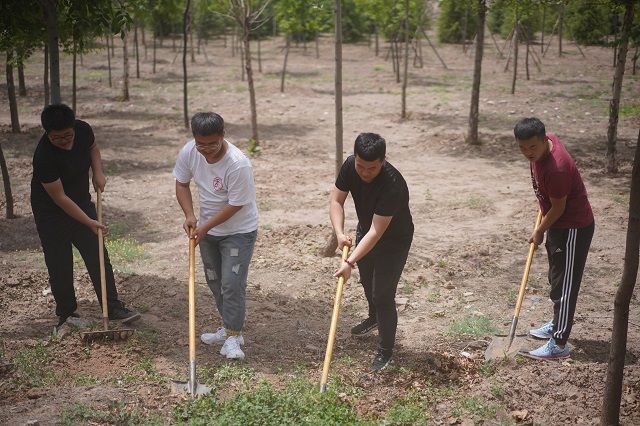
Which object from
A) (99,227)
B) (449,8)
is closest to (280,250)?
(99,227)

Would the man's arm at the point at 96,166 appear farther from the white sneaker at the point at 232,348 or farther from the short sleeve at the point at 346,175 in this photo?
the short sleeve at the point at 346,175

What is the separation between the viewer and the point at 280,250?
24.7 ft

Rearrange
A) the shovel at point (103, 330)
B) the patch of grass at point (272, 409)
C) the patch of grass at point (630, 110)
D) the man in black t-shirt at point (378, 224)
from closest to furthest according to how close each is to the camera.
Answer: the patch of grass at point (272, 409) < the man in black t-shirt at point (378, 224) < the shovel at point (103, 330) < the patch of grass at point (630, 110)

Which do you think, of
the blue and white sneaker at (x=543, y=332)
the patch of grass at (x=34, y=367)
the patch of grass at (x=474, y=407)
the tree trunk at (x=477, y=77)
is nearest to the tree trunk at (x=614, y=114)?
the tree trunk at (x=477, y=77)

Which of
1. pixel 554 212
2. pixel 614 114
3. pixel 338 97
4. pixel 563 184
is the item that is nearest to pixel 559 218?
pixel 554 212

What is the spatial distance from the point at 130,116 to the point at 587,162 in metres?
12.0

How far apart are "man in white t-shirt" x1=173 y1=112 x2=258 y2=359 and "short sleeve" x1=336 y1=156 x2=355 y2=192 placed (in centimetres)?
61

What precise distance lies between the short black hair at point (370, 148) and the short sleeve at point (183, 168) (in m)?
1.26

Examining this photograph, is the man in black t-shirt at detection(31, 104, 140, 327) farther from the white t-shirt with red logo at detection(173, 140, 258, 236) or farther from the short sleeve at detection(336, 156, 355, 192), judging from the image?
the short sleeve at detection(336, 156, 355, 192)

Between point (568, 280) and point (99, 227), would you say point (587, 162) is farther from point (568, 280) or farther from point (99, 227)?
point (99, 227)

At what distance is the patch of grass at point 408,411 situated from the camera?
3887 millimetres

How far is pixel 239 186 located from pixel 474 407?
207cm

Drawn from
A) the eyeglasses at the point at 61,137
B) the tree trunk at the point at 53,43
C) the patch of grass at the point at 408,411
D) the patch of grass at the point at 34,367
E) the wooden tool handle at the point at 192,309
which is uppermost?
the tree trunk at the point at 53,43

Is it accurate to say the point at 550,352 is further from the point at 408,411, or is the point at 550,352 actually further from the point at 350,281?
the point at 350,281
